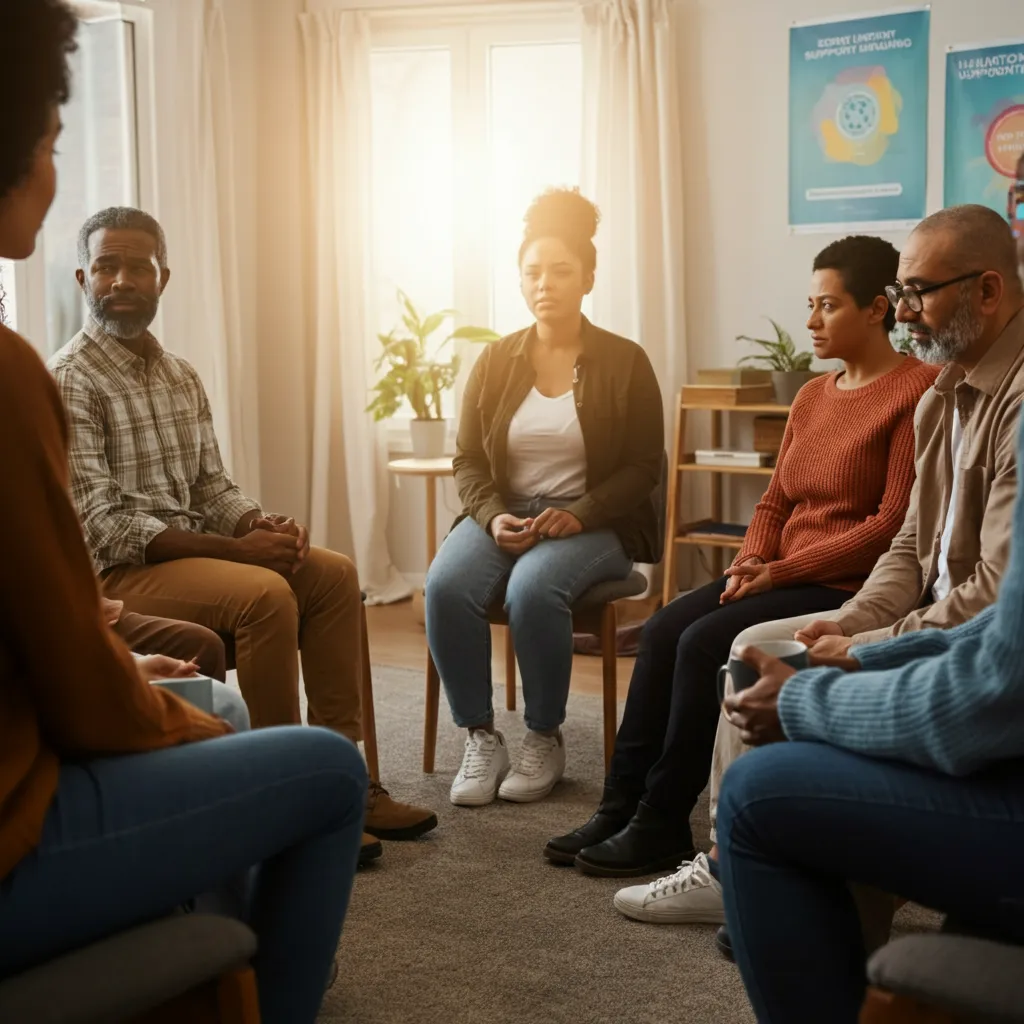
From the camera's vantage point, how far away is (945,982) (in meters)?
1.13

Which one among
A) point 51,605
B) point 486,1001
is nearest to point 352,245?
point 486,1001

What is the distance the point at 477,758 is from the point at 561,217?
4.26 ft

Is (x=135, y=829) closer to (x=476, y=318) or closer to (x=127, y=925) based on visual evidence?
(x=127, y=925)

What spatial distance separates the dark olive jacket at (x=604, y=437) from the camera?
2.96 meters

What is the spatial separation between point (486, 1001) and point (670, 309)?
3285 millimetres

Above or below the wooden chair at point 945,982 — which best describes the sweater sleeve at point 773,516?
above

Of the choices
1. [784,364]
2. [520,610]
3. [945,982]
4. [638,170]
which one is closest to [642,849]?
[520,610]

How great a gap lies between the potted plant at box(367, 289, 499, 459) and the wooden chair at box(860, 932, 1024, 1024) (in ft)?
12.3

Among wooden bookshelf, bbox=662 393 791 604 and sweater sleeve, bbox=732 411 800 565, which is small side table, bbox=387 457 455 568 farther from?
sweater sleeve, bbox=732 411 800 565

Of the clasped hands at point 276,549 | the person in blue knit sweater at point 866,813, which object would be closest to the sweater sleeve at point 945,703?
the person in blue knit sweater at point 866,813

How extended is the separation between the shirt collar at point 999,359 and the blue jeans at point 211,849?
1243 millimetres

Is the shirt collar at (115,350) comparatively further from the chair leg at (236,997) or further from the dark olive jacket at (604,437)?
the chair leg at (236,997)

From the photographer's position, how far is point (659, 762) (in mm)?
2381

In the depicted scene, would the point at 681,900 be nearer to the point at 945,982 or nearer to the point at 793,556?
the point at 793,556
